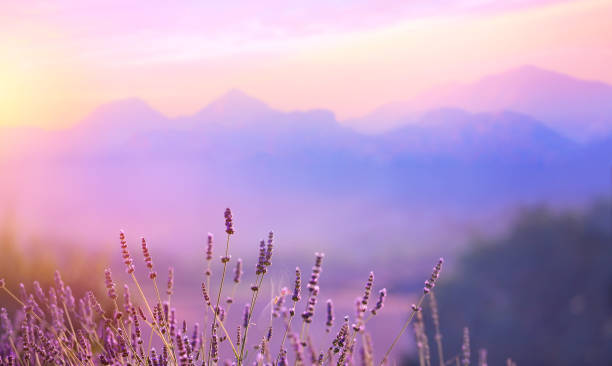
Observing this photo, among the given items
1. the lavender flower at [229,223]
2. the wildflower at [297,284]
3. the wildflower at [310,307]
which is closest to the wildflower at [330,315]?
the wildflower at [310,307]

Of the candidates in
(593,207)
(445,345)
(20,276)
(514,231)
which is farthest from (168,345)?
(20,276)

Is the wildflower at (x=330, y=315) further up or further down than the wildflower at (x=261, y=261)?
further down

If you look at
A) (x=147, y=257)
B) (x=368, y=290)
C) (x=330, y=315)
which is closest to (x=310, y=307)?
(x=330, y=315)

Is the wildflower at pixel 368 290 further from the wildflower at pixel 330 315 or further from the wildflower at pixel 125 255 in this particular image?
the wildflower at pixel 125 255

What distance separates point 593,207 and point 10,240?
5.02 m

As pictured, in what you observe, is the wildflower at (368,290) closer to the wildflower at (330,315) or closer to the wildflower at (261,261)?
the wildflower at (330,315)

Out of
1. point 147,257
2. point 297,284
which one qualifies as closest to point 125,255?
point 147,257

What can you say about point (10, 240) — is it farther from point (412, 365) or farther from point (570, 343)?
point (570, 343)

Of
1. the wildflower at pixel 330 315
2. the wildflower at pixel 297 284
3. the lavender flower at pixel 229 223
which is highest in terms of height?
the lavender flower at pixel 229 223

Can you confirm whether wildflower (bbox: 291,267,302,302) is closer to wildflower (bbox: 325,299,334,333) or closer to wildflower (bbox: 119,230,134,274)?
wildflower (bbox: 325,299,334,333)

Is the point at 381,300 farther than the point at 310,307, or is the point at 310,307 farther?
the point at 381,300

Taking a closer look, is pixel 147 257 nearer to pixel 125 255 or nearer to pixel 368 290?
pixel 125 255

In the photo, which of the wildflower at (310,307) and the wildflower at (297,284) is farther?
the wildflower at (297,284)

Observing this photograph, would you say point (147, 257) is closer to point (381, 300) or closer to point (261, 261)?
point (261, 261)
